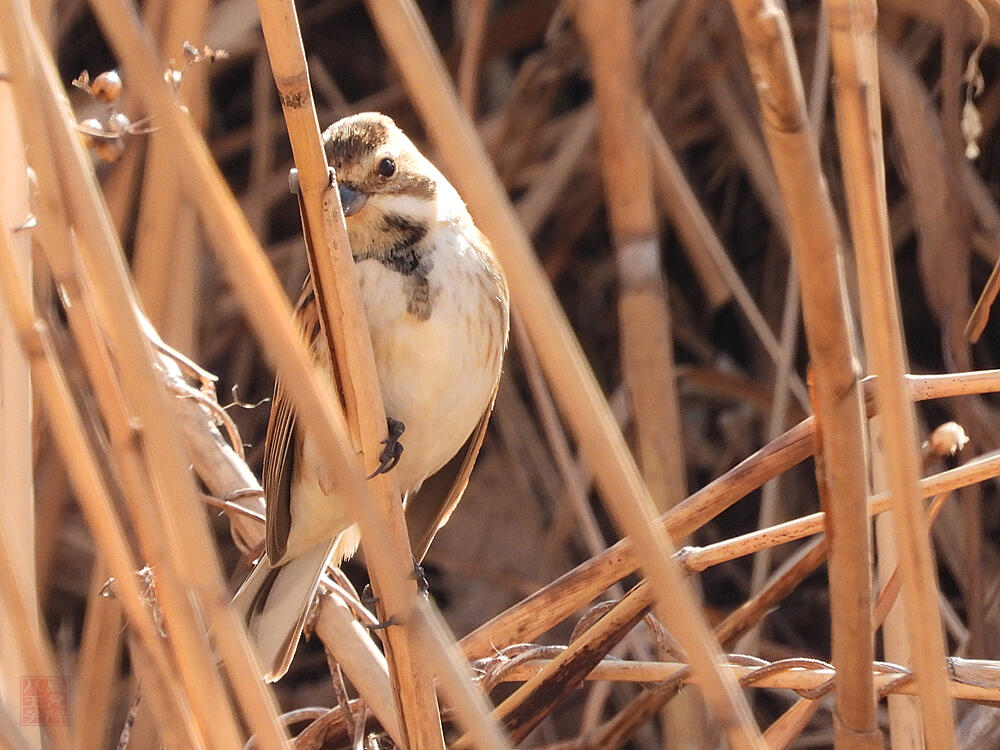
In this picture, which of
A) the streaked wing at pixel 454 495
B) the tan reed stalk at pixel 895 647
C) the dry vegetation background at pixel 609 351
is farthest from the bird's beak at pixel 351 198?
the tan reed stalk at pixel 895 647

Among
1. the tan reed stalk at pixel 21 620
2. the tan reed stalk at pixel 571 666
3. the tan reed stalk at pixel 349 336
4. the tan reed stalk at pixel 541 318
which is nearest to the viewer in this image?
the tan reed stalk at pixel 541 318

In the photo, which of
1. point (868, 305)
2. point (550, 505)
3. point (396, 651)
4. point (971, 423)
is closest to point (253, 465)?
point (550, 505)

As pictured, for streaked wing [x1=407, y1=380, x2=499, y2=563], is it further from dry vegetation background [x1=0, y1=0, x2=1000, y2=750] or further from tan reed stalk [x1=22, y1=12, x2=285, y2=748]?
tan reed stalk [x1=22, y1=12, x2=285, y2=748]

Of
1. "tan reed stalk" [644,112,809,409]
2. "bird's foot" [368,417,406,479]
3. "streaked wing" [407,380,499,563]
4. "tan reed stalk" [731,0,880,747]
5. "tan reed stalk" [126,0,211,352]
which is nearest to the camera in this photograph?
"tan reed stalk" [731,0,880,747]

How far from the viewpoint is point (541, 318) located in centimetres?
93

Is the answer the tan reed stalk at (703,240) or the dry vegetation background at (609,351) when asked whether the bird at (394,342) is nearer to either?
the dry vegetation background at (609,351)

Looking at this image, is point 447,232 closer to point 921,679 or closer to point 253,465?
point 921,679

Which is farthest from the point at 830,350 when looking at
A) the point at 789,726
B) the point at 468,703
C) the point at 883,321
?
the point at 789,726

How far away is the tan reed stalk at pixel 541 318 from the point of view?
2.97ft

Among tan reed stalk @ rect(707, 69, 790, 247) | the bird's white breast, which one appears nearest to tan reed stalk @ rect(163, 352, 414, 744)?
the bird's white breast

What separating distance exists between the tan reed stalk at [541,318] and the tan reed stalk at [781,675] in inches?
15.8

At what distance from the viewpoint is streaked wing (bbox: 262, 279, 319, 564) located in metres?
1.79

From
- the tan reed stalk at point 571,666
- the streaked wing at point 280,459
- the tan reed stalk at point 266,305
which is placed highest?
the tan reed stalk at point 266,305

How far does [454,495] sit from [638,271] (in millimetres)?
492
